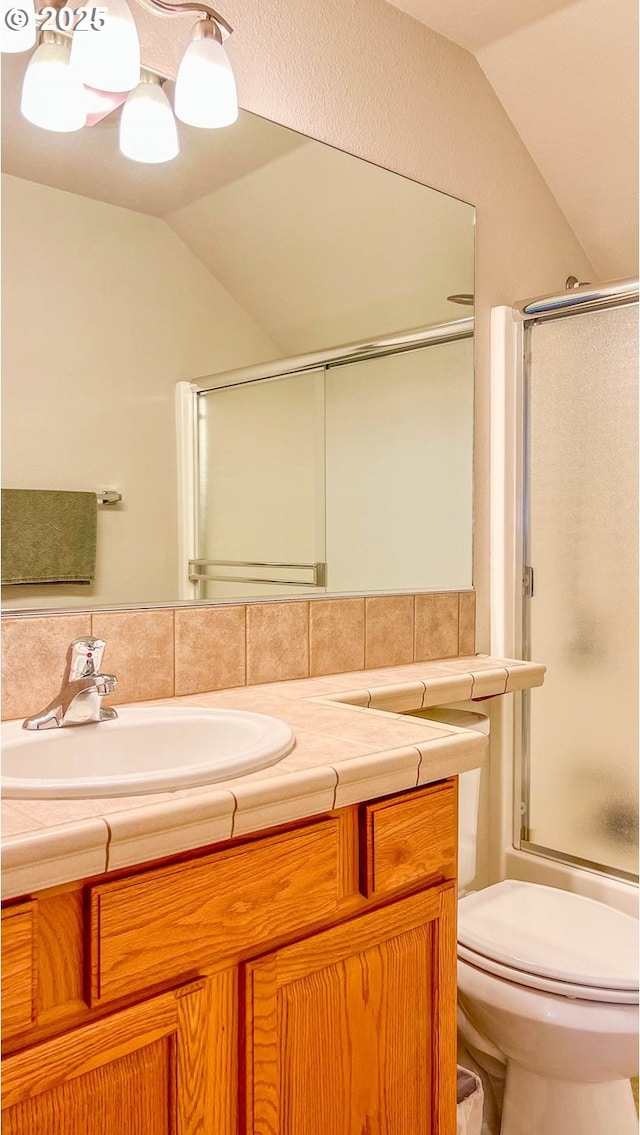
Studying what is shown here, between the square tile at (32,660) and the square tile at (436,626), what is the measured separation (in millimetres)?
856

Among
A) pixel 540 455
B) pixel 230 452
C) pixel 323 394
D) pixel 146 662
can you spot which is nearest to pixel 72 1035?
pixel 146 662

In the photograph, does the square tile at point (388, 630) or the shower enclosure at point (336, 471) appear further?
the square tile at point (388, 630)

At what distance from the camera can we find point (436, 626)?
197cm

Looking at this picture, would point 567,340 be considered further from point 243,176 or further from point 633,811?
point 633,811

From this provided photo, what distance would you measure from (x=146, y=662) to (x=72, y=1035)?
68cm

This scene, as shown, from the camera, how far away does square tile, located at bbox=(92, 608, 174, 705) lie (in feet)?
4.50

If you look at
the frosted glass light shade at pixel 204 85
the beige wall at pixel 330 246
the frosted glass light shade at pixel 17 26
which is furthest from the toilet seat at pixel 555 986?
the frosted glass light shade at pixel 17 26

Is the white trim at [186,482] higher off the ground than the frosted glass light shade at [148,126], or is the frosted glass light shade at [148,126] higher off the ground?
the frosted glass light shade at [148,126]

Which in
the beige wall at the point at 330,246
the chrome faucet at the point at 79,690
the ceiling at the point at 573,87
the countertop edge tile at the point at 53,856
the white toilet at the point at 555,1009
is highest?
the ceiling at the point at 573,87

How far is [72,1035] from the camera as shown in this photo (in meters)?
0.81

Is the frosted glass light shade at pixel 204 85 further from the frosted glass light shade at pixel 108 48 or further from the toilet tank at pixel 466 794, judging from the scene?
the toilet tank at pixel 466 794

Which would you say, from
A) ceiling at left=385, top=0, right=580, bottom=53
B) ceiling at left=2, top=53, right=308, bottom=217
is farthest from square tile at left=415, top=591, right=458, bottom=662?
ceiling at left=385, top=0, right=580, bottom=53

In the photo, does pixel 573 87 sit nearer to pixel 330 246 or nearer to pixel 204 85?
pixel 330 246

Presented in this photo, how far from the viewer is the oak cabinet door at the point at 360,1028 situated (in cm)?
96
